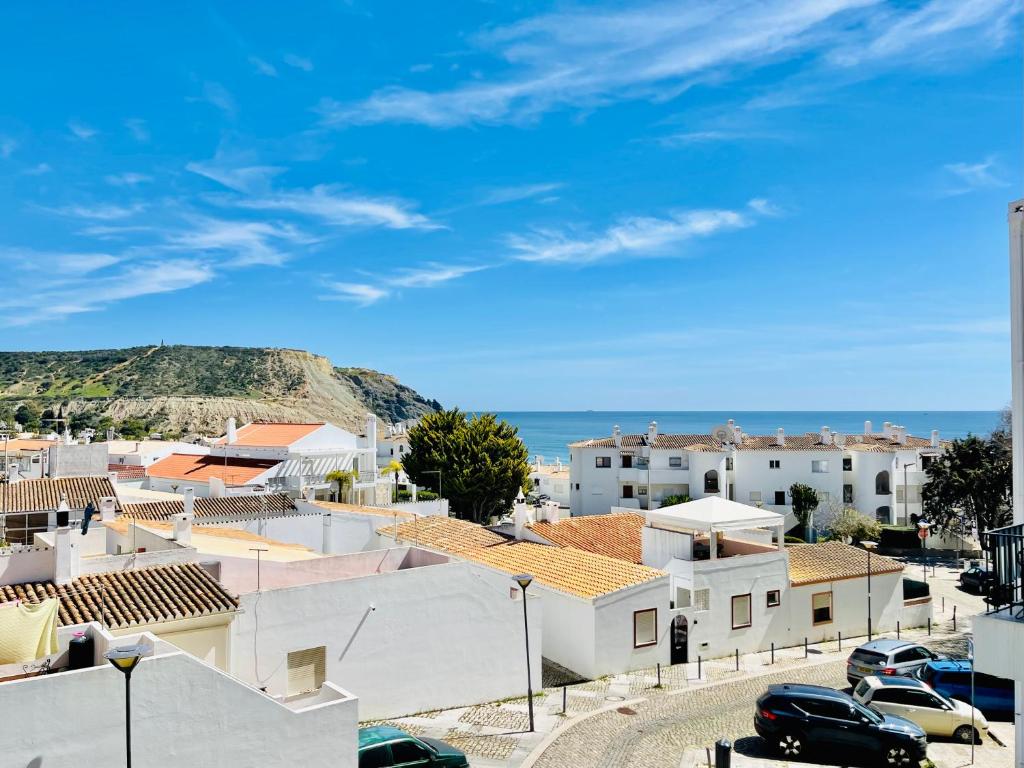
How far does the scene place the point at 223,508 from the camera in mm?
33969

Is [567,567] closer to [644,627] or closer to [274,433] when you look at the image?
[644,627]

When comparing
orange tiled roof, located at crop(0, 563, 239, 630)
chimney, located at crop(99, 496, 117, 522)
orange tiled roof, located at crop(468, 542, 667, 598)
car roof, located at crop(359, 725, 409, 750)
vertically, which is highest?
chimney, located at crop(99, 496, 117, 522)

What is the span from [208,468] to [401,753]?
41.8 m

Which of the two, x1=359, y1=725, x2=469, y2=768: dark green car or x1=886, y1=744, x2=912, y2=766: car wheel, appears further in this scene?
x1=886, y1=744, x2=912, y2=766: car wheel

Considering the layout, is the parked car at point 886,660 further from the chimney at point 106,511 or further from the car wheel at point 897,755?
the chimney at point 106,511

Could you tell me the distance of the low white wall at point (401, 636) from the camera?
16.8m

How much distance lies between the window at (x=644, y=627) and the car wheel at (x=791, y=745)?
6922 mm

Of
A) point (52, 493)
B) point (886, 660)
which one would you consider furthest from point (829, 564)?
point (52, 493)

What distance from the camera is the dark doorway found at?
24781 mm

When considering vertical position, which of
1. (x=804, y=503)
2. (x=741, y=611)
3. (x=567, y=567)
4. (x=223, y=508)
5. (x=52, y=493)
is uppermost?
(x=52, y=493)

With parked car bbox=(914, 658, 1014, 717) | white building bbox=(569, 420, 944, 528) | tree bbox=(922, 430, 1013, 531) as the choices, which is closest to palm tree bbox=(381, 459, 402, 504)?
white building bbox=(569, 420, 944, 528)

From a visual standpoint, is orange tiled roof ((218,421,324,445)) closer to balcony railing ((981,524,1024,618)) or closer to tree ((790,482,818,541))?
tree ((790,482,818,541))

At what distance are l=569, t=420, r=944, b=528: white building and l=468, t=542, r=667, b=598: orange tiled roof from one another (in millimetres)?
33576

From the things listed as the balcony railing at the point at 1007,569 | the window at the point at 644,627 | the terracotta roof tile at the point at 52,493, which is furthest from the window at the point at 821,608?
the terracotta roof tile at the point at 52,493
